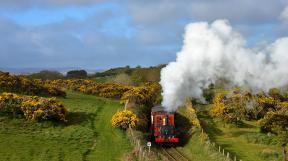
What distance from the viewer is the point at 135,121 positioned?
57062 millimetres

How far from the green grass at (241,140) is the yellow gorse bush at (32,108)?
19657mm

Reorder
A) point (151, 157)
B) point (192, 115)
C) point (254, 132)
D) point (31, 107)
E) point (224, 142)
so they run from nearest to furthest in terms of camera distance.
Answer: point (151, 157)
point (31, 107)
point (224, 142)
point (254, 132)
point (192, 115)

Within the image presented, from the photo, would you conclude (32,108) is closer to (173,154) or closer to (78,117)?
(78,117)

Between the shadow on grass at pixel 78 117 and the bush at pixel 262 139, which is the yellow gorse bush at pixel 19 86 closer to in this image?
the shadow on grass at pixel 78 117

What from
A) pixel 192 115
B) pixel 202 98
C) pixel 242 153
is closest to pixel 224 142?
pixel 242 153

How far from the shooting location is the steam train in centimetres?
5409

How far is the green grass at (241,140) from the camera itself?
53244mm

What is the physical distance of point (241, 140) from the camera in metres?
62.9

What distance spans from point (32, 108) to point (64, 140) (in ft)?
26.6

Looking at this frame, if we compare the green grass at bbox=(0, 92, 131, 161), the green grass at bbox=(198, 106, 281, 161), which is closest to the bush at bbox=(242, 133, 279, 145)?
the green grass at bbox=(198, 106, 281, 161)

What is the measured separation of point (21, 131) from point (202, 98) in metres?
48.7

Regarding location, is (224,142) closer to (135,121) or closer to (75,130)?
(135,121)

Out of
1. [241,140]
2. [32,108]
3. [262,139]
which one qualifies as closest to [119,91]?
[241,140]

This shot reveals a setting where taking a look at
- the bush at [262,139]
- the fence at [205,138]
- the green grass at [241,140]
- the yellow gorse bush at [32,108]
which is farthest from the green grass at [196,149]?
the yellow gorse bush at [32,108]
